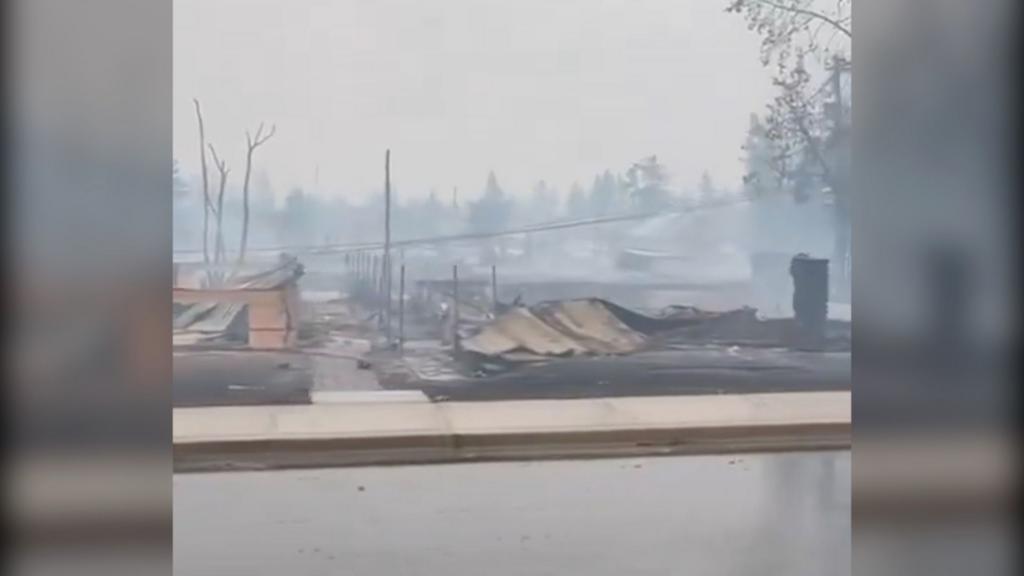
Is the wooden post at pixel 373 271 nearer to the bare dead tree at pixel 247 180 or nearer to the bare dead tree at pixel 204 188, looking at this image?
the bare dead tree at pixel 247 180

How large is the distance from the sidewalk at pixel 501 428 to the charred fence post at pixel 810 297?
0.24m

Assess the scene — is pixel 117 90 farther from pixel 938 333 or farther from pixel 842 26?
pixel 842 26

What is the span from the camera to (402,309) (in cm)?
421

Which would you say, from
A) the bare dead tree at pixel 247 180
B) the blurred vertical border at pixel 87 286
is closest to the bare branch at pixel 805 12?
the bare dead tree at pixel 247 180

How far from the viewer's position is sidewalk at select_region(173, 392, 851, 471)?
3.83 meters

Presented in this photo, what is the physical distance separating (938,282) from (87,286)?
32.0 inches

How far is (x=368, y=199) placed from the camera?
404cm

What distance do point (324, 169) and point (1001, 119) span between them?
307cm

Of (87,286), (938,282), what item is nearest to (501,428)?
(938,282)

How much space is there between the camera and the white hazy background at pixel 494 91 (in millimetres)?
3932

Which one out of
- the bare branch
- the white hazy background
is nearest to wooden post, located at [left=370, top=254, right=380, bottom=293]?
the white hazy background

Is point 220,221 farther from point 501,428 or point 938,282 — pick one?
point 938,282

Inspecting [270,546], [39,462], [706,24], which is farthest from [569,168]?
[39,462]

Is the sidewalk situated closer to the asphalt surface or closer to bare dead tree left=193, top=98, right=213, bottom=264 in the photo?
the asphalt surface
